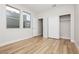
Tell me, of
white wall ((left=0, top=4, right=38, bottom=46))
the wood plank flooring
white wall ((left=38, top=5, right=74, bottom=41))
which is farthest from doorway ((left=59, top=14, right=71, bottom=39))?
white wall ((left=0, top=4, right=38, bottom=46))

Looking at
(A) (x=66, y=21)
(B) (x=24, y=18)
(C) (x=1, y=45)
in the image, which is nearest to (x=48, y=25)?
(A) (x=66, y=21)

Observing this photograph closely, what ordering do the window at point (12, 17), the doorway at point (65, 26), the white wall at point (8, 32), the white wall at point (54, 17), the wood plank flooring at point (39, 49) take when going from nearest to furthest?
the wood plank flooring at point (39, 49)
the white wall at point (8, 32)
the window at point (12, 17)
the white wall at point (54, 17)
the doorway at point (65, 26)

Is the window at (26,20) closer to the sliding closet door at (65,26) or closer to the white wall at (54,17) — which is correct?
the white wall at (54,17)

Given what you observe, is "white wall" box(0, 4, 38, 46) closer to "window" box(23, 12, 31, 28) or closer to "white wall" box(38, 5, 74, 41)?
"window" box(23, 12, 31, 28)

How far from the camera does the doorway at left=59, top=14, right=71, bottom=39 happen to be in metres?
5.96

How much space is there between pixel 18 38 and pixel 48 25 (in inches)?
108

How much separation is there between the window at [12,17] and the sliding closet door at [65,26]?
302cm

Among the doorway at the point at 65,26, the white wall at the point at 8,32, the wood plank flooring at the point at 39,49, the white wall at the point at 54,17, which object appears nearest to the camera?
the wood plank flooring at the point at 39,49

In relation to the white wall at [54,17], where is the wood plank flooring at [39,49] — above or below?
below

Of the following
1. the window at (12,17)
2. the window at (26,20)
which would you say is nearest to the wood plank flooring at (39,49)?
the window at (12,17)

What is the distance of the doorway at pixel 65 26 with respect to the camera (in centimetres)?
596

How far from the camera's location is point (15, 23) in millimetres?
5012

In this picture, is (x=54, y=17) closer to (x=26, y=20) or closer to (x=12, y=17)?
(x=26, y=20)
